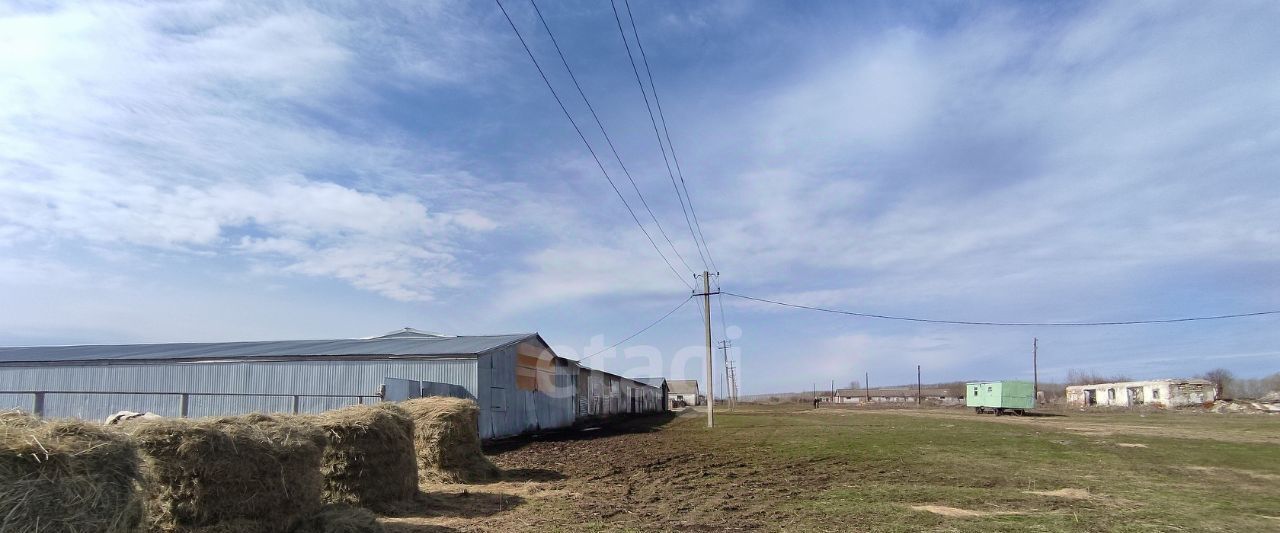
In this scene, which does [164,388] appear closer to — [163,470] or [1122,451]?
[163,470]

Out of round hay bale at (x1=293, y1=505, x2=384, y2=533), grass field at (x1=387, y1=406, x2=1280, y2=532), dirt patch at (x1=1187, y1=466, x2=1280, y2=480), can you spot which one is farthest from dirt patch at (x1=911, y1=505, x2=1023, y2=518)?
dirt patch at (x1=1187, y1=466, x2=1280, y2=480)

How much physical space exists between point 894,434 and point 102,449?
28.6 meters

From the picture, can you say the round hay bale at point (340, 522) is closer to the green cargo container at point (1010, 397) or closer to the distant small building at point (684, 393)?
the green cargo container at point (1010, 397)

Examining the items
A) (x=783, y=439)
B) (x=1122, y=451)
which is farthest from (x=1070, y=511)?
(x=783, y=439)

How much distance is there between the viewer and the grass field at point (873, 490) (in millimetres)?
9891


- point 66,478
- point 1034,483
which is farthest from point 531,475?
point 66,478

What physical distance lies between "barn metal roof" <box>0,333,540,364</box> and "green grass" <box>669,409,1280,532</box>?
43.7 feet

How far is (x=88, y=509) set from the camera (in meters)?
5.41

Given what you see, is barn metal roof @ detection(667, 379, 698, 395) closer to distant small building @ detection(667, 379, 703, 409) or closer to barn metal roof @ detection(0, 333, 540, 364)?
distant small building @ detection(667, 379, 703, 409)

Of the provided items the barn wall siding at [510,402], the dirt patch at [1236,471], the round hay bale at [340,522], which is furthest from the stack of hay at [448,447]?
the dirt patch at [1236,471]

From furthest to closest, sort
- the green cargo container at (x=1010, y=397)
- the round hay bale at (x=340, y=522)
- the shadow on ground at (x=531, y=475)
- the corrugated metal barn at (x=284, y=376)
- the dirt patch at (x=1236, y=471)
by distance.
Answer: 1. the green cargo container at (x=1010, y=397)
2. the corrugated metal barn at (x=284, y=376)
3. the dirt patch at (x=1236, y=471)
4. the shadow on ground at (x=531, y=475)
5. the round hay bale at (x=340, y=522)

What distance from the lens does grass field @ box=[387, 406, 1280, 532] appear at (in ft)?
32.4

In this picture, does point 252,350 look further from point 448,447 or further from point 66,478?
point 66,478

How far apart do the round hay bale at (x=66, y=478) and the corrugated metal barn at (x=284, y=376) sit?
19566 mm
